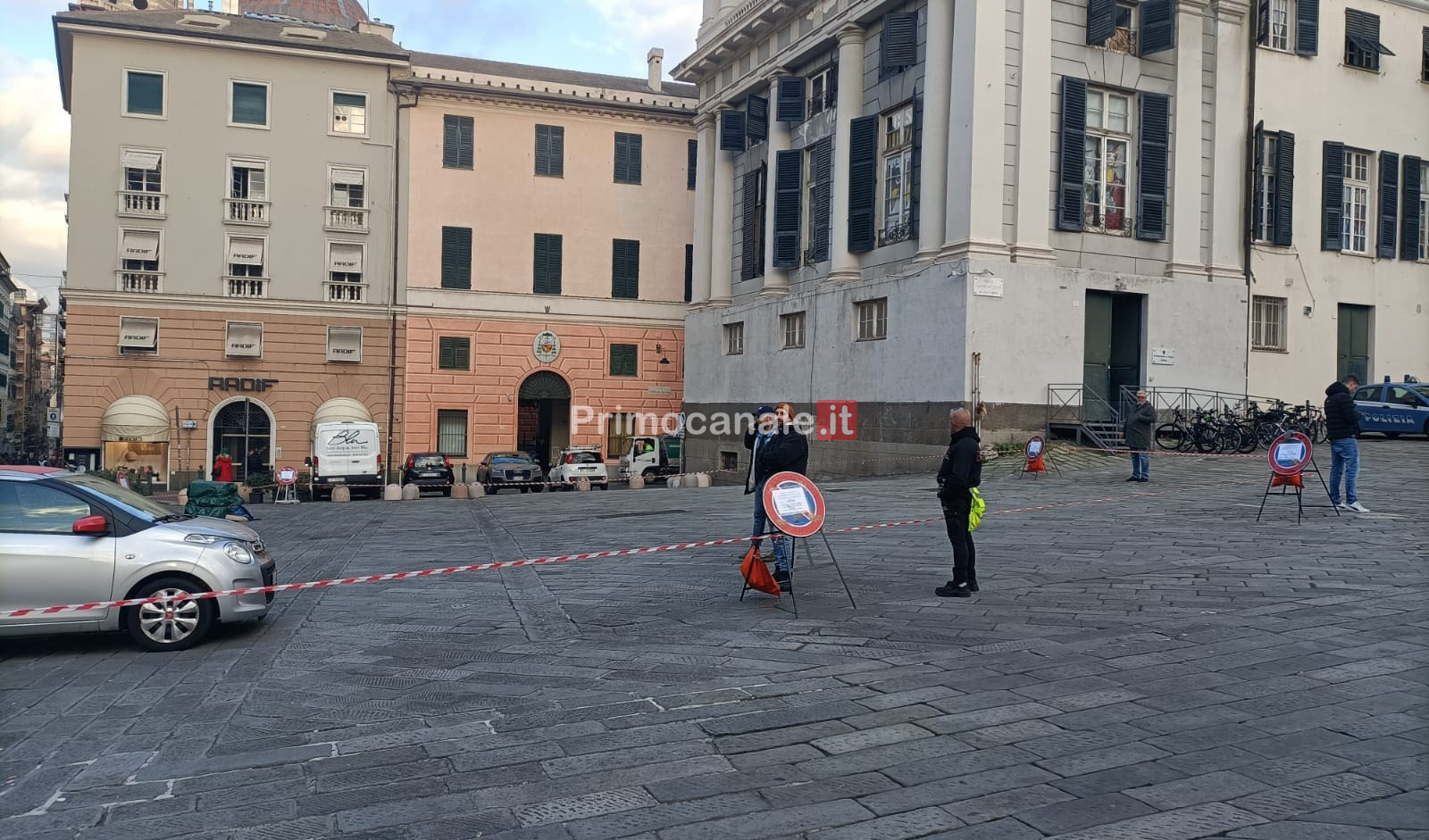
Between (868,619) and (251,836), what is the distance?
535 centimetres

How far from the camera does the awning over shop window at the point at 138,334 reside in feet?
119

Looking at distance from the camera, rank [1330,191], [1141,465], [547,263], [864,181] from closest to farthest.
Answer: [1141,465], [1330,191], [864,181], [547,263]

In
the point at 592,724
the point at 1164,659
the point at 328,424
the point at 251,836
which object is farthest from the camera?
the point at 328,424

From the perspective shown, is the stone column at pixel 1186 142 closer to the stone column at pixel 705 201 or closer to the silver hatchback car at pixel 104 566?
the stone column at pixel 705 201

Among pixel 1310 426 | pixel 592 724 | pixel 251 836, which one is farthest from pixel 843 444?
pixel 251 836

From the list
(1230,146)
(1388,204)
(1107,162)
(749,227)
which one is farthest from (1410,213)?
(749,227)

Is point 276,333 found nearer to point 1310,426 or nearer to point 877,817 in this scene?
point 1310,426

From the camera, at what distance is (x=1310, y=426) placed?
80.4 feet

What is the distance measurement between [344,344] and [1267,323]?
2881 cm

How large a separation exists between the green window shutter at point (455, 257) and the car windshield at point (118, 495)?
99.3ft

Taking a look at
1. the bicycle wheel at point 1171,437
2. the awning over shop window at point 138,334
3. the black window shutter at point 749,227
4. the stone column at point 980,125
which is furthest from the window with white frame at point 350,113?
the bicycle wheel at point 1171,437

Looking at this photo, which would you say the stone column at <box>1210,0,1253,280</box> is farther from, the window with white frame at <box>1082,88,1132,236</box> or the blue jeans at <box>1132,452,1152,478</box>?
the blue jeans at <box>1132,452,1152,478</box>

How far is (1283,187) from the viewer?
1037 inches

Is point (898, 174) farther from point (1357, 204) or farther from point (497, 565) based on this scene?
point (497, 565)
